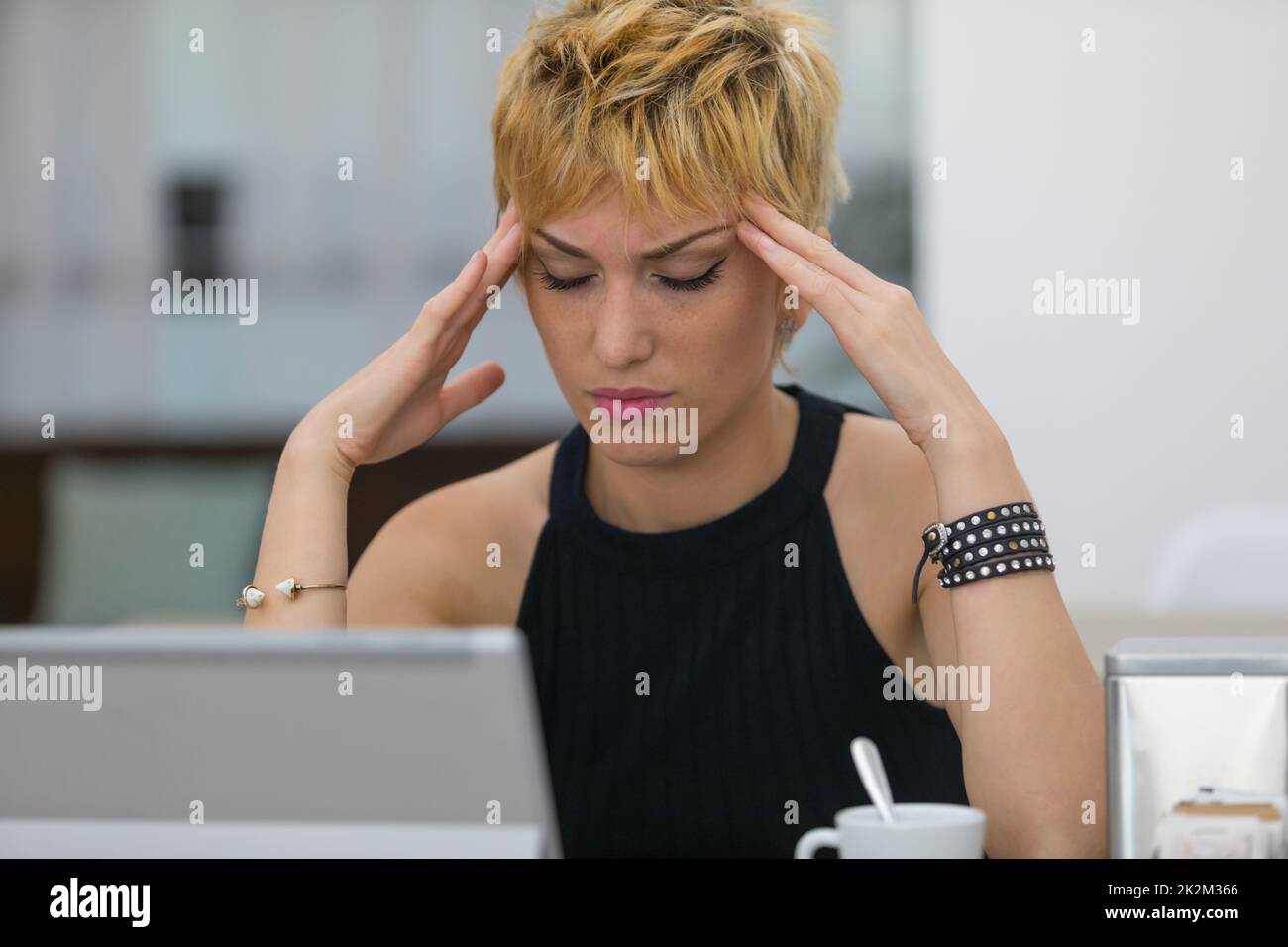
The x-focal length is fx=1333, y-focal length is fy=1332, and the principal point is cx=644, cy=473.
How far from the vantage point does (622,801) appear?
138 centimetres

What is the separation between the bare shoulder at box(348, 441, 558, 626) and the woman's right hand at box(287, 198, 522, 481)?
0.18 m

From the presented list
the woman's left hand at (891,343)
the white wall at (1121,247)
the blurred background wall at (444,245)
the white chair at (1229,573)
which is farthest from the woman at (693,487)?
the white wall at (1121,247)

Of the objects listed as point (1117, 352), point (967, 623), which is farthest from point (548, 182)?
point (1117, 352)

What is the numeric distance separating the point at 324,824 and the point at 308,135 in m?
3.36

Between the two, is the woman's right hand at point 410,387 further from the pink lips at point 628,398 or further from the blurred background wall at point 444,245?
the blurred background wall at point 444,245

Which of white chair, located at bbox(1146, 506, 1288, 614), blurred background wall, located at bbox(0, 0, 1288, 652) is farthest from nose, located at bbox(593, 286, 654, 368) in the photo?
blurred background wall, located at bbox(0, 0, 1288, 652)

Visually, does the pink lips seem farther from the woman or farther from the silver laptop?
the silver laptop

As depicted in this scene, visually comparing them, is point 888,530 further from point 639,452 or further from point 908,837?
point 908,837

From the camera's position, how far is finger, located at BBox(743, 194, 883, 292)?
3.81ft

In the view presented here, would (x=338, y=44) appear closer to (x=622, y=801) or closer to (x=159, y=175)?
(x=159, y=175)

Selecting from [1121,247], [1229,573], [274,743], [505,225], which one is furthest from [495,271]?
[1121,247]

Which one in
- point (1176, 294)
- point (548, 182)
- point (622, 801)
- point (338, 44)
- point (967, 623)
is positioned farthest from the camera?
point (338, 44)

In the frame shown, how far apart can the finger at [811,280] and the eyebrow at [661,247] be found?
0.03 metres
